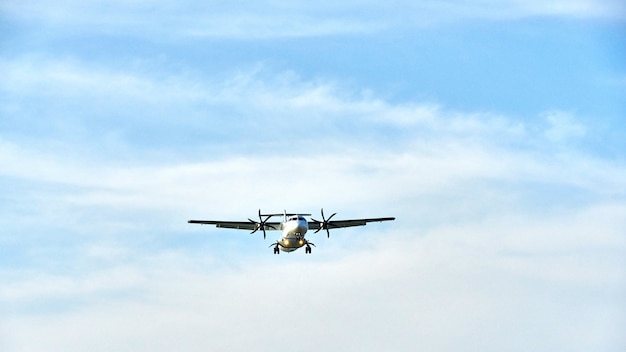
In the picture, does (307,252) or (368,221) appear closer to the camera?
(307,252)

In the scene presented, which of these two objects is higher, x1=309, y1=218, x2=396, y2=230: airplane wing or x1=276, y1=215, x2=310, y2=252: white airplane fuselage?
x1=309, y1=218, x2=396, y2=230: airplane wing

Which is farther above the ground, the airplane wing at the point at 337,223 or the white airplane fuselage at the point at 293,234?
the airplane wing at the point at 337,223

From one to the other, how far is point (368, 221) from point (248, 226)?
18027mm

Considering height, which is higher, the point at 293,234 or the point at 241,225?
the point at 241,225

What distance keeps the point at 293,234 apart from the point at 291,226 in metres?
1.53

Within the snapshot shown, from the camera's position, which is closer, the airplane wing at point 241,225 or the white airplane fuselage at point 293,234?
the white airplane fuselage at point 293,234

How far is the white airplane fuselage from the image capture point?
148m

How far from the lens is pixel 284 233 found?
151 metres

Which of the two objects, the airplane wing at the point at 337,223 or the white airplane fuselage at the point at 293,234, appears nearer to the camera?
the white airplane fuselage at the point at 293,234

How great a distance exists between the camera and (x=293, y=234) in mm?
149625

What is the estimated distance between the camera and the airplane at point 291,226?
14888cm

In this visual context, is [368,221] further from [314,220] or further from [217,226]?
[217,226]

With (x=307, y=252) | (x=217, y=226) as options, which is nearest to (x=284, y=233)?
(x=307, y=252)

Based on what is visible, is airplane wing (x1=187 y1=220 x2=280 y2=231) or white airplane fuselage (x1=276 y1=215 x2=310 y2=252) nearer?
white airplane fuselage (x1=276 y1=215 x2=310 y2=252)
